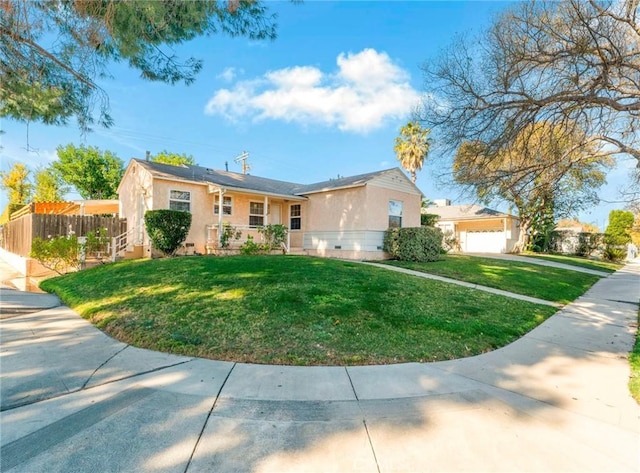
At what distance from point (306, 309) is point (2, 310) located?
19.9 ft

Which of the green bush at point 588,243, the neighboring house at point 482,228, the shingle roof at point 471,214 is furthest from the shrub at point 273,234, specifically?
the green bush at point 588,243

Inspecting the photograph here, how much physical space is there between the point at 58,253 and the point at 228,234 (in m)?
5.88

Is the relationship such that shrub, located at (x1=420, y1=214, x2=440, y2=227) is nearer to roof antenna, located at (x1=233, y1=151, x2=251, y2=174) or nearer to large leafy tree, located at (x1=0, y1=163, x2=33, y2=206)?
roof antenna, located at (x1=233, y1=151, x2=251, y2=174)

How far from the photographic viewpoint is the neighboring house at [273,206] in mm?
13609

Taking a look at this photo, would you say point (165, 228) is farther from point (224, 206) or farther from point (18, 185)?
point (18, 185)

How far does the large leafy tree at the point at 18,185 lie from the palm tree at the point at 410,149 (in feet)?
115

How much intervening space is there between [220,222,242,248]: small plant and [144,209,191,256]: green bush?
1720 millimetres

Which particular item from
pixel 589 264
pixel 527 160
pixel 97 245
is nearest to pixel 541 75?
pixel 527 160

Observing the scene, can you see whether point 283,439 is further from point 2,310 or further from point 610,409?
point 2,310

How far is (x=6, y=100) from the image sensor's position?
599 cm

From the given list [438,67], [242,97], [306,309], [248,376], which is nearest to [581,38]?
[438,67]

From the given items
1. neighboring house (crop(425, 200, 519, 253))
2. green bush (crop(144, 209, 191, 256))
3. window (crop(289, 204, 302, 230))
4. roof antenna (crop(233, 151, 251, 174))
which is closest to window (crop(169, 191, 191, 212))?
green bush (crop(144, 209, 191, 256))

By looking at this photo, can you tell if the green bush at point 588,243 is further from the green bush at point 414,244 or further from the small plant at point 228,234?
the small plant at point 228,234

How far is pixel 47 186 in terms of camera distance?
29.0 m
